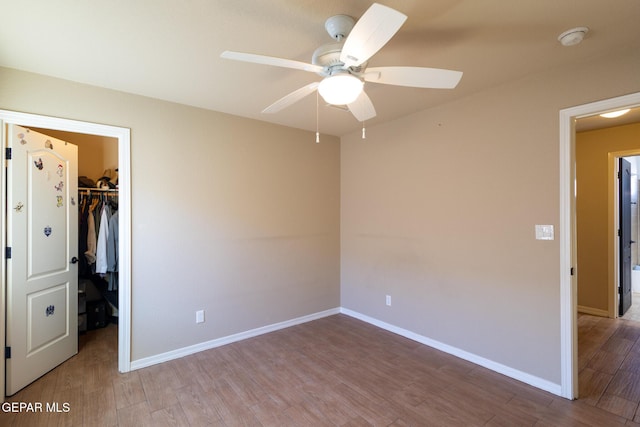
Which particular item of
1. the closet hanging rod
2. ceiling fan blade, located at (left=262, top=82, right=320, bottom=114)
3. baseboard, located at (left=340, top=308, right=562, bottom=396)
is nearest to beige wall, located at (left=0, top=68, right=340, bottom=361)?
baseboard, located at (left=340, top=308, right=562, bottom=396)

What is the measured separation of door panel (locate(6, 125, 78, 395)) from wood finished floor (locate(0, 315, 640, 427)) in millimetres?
224

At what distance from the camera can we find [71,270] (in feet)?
9.58

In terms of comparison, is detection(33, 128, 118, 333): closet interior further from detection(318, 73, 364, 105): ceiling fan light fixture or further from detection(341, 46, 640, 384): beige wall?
detection(318, 73, 364, 105): ceiling fan light fixture

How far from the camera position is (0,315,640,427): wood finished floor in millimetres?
2061

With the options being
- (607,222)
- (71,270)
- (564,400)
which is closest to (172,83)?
(71,270)

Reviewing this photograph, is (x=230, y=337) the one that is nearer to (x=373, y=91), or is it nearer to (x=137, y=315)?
(x=137, y=315)

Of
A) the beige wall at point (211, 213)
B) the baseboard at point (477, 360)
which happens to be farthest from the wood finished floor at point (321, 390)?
the beige wall at point (211, 213)

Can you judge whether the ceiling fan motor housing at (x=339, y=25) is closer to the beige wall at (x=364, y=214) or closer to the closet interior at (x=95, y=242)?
the beige wall at (x=364, y=214)

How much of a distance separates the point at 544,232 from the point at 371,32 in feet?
7.03

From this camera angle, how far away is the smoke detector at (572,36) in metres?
1.78

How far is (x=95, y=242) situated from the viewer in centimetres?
352

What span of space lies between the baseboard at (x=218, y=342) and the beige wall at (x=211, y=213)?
0.05m

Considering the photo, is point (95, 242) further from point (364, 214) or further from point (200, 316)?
point (364, 214)

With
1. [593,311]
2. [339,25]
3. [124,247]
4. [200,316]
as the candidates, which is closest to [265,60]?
[339,25]
